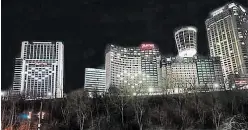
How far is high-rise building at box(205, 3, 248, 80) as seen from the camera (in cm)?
2681

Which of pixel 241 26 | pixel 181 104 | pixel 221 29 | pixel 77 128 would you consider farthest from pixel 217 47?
pixel 77 128

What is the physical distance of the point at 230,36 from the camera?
97.7 feet

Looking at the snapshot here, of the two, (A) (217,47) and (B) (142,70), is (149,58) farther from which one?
(A) (217,47)

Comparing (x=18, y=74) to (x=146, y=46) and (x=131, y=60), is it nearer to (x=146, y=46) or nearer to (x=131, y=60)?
(x=131, y=60)

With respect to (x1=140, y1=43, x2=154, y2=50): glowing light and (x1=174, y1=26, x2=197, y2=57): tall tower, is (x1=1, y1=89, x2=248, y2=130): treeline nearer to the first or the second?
→ (x1=140, y1=43, x2=154, y2=50): glowing light

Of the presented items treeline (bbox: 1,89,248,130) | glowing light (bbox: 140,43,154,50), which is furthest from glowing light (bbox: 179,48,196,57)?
treeline (bbox: 1,89,248,130)

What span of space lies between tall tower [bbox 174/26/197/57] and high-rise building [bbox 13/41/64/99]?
49.9 ft

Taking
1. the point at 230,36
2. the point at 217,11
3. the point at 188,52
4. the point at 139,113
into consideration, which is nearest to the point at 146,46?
the point at 188,52

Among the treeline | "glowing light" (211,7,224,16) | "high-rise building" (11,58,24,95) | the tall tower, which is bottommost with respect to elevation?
the treeline

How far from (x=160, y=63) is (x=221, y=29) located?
856 cm

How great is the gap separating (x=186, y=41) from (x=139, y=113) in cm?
2867

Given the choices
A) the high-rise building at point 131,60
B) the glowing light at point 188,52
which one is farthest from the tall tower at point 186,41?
the high-rise building at point 131,60

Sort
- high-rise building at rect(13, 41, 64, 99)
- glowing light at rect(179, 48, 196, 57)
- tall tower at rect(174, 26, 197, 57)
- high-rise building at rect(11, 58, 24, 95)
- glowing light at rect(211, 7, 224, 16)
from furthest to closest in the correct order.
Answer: tall tower at rect(174, 26, 197, 57), glowing light at rect(179, 48, 196, 57), glowing light at rect(211, 7, 224, 16), high-rise building at rect(13, 41, 64, 99), high-rise building at rect(11, 58, 24, 95)

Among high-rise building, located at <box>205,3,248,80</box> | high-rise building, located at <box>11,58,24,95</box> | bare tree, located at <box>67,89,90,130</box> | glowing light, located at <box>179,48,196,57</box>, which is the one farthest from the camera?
glowing light, located at <box>179,48,196,57</box>
